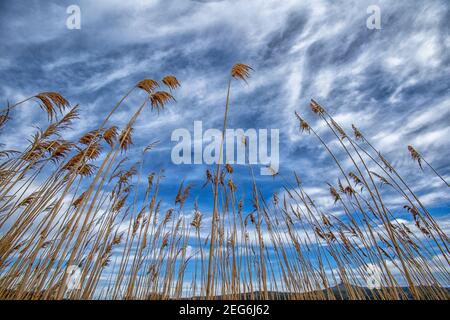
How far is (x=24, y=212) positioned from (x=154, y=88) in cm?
213

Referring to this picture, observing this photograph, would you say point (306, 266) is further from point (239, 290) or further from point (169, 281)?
point (169, 281)

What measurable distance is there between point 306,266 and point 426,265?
1699 millimetres

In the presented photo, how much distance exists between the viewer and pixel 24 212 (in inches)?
Answer: 118

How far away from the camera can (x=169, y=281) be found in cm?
412

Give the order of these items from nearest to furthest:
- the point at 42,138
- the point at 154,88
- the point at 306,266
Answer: the point at 154,88 → the point at 42,138 → the point at 306,266

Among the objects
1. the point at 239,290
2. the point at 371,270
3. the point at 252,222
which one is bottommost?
the point at 239,290

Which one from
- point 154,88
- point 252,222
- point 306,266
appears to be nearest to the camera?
point 154,88
